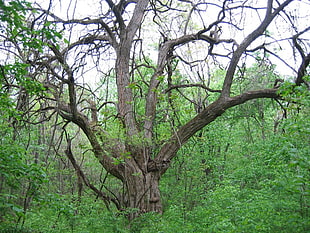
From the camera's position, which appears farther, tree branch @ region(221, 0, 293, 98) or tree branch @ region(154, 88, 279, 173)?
tree branch @ region(154, 88, 279, 173)

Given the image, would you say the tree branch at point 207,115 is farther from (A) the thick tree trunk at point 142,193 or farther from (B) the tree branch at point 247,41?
(A) the thick tree trunk at point 142,193

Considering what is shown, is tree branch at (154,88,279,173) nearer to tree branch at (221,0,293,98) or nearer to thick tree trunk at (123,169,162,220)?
tree branch at (221,0,293,98)

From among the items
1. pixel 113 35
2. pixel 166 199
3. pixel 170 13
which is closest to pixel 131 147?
pixel 113 35

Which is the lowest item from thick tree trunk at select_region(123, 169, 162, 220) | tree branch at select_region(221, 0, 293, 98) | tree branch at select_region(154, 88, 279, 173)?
thick tree trunk at select_region(123, 169, 162, 220)

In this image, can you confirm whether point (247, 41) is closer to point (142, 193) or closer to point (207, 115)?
point (207, 115)

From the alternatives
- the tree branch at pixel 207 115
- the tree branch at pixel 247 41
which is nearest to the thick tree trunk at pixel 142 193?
the tree branch at pixel 207 115

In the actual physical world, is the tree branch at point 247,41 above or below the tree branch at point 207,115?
above

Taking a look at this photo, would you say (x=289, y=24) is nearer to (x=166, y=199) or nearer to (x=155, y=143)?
(x=155, y=143)

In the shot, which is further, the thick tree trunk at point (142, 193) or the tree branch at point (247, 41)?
the thick tree trunk at point (142, 193)

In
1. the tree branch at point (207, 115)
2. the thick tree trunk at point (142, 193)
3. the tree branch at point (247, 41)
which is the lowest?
the thick tree trunk at point (142, 193)

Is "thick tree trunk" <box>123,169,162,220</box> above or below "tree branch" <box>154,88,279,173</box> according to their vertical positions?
below

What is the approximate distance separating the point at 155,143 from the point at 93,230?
7.57 ft

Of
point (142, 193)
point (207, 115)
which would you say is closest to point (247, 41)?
point (207, 115)

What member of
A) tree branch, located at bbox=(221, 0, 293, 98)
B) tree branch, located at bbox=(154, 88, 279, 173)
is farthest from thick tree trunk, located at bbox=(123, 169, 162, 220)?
tree branch, located at bbox=(221, 0, 293, 98)
